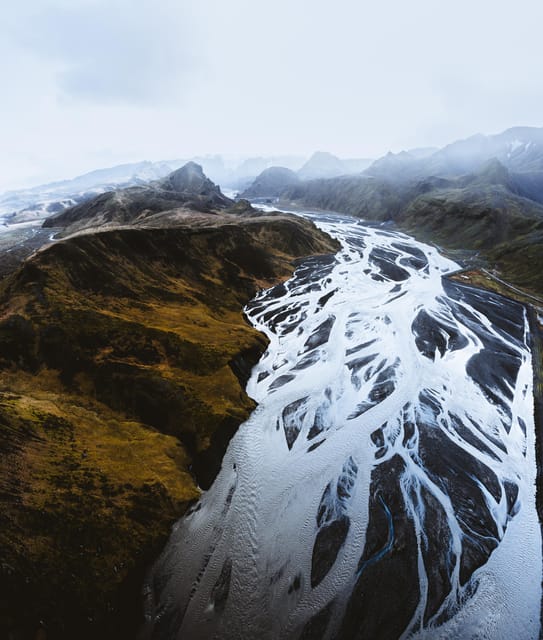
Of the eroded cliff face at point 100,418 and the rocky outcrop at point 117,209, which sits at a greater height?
the rocky outcrop at point 117,209

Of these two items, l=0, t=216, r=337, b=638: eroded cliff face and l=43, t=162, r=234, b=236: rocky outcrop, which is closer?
l=0, t=216, r=337, b=638: eroded cliff face

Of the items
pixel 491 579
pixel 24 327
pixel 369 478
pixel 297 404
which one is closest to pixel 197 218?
pixel 24 327

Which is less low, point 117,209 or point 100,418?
point 117,209

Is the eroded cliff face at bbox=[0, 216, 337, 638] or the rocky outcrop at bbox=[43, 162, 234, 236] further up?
the rocky outcrop at bbox=[43, 162, 234, 236]

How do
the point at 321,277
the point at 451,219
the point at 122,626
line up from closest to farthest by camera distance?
1. the point at 122,626
2. the point at 321,277
3. the point at 451,219

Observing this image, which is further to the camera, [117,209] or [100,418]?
[117,209]

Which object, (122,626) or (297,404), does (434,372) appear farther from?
(122,626)

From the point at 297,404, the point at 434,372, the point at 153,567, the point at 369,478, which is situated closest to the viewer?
the point at 153,567

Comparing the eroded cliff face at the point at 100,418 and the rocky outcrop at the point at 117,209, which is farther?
the rocky outcrop at the point at 117,209
